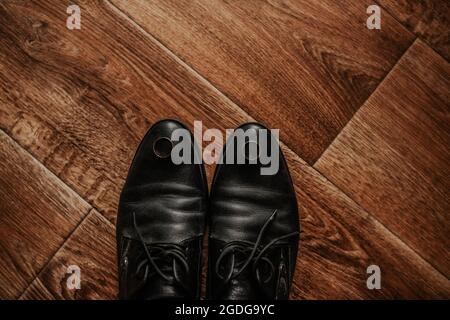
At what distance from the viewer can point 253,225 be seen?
42.3 inches

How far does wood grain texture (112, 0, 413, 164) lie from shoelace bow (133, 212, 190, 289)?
35 cm

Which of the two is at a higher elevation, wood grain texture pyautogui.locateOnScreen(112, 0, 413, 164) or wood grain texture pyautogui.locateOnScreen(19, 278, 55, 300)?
wood grain texture pyautogui.locateOnScreen(112, 0, 413, 164)

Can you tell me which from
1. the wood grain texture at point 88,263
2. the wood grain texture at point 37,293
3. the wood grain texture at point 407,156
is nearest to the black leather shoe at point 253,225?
the wood grain texture at point 407,156

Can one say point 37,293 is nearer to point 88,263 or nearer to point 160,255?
point 88,263

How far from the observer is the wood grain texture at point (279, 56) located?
1.10m

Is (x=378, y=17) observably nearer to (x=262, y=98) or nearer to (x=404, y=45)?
(x=404, y=45)

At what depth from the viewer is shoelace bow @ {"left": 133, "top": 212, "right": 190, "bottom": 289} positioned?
103 centimetres

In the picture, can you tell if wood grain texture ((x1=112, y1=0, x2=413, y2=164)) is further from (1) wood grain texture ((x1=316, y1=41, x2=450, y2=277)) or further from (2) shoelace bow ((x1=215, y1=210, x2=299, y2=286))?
(2) shoelace bow ((x1=215, y1=210, x2=299, y2=286))

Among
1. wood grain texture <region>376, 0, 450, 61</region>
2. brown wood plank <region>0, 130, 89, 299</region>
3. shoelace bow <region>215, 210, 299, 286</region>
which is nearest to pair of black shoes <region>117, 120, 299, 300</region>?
shoelace bow <region>215, 210, 299, 286</region>

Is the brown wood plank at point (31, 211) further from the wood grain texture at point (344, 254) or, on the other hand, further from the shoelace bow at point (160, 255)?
the wood grain texture at point (344, 254)

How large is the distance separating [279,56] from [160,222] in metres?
0.47

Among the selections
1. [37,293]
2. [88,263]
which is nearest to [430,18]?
[88,263]

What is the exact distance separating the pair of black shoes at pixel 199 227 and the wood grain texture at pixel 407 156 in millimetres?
161

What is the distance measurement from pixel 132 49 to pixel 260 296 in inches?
24.9
